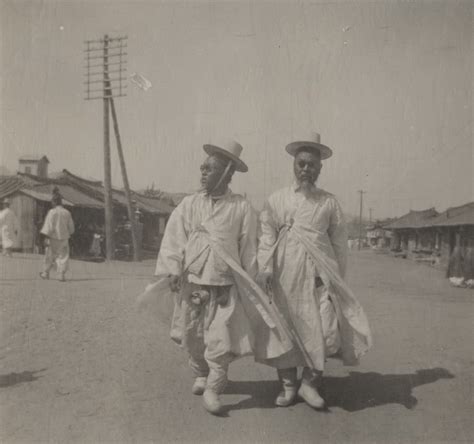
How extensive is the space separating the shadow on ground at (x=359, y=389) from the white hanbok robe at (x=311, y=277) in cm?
28

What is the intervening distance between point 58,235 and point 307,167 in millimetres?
6367

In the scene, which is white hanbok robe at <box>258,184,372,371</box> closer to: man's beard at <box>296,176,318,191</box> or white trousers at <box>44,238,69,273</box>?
man's beard at <box>296,176,318,191</box>

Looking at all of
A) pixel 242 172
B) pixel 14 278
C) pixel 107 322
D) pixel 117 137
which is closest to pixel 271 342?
pixel 242 172

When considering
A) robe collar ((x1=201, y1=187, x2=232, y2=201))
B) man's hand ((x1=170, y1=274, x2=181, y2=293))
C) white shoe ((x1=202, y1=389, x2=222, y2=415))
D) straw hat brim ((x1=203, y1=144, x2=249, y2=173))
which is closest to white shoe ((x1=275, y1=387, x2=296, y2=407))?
white shoe ((x1=202, y1=389, x2=222, y2=415))

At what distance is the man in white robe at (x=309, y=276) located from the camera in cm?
341

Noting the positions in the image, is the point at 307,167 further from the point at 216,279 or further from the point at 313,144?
the point at 216,279

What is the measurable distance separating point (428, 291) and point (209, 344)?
9.42 m

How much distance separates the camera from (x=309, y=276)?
11.4 ft

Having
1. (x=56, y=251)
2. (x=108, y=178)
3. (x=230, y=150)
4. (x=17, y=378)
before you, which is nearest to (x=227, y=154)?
(x=230, y=150)

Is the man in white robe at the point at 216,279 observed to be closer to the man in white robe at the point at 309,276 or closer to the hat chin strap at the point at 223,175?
the hat chin strap at the point at 223,175

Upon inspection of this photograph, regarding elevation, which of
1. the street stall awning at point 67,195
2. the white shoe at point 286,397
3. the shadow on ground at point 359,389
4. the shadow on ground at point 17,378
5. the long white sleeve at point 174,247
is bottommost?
the shadow on ground at point 359,389

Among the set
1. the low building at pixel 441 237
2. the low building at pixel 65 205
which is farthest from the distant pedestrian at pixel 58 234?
the low building at pixel 441 237

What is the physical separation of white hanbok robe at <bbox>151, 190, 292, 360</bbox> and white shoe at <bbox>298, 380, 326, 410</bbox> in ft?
1.13

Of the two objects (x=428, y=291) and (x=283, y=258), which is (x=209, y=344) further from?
(x=428, y=291)
